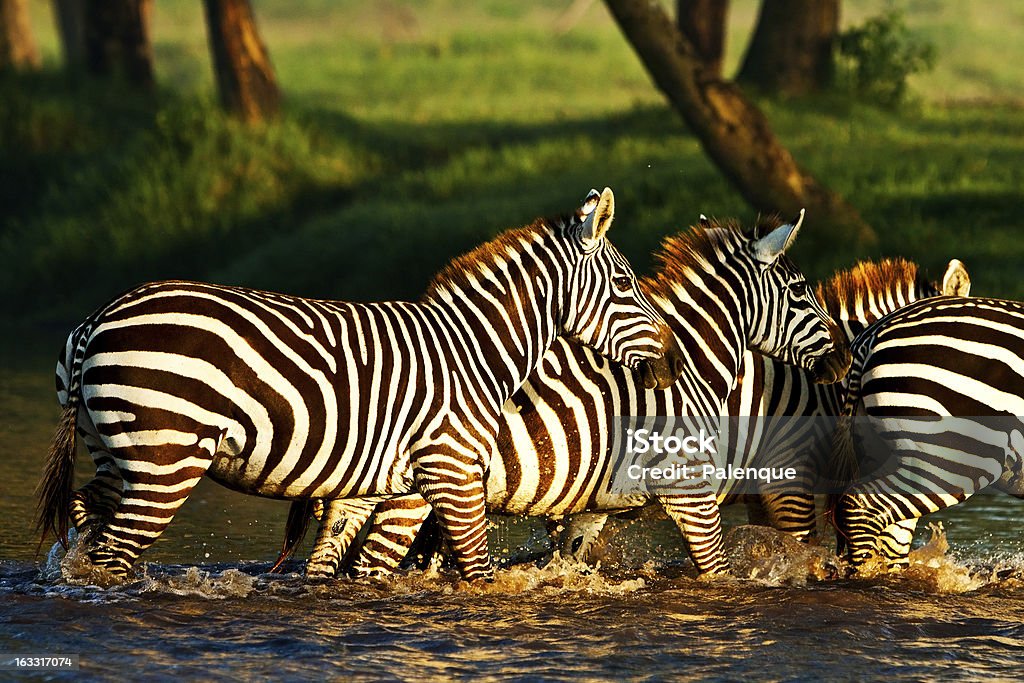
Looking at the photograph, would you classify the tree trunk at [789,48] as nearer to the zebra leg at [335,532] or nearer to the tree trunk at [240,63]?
the tree trunk at [240,63]

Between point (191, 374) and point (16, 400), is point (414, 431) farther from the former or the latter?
point (16, 400)

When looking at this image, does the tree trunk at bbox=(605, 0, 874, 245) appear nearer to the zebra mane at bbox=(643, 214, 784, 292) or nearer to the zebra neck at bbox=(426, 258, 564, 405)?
Result: the zebra mane at bbox=(643, 214, 784, 292)

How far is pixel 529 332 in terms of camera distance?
690 cm

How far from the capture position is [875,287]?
7.77 metres

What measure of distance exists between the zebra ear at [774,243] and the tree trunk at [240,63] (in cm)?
1376

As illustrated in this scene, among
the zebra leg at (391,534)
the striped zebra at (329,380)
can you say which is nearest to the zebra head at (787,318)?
the striped zebra at (329,380)

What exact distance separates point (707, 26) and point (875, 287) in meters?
16.7

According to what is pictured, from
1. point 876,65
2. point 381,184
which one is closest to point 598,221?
point 381,184

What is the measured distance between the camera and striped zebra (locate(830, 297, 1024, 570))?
22.7 ft

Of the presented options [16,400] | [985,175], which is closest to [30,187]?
[16,400]

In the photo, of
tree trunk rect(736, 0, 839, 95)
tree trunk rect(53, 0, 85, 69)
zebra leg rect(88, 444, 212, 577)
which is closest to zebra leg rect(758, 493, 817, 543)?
zebra leg rect(88, 444, 212, 577)

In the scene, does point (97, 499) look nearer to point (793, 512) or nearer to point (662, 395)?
point (662, 395)

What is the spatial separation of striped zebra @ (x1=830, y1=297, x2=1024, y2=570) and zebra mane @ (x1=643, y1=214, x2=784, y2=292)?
78cm

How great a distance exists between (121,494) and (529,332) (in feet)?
6.26
